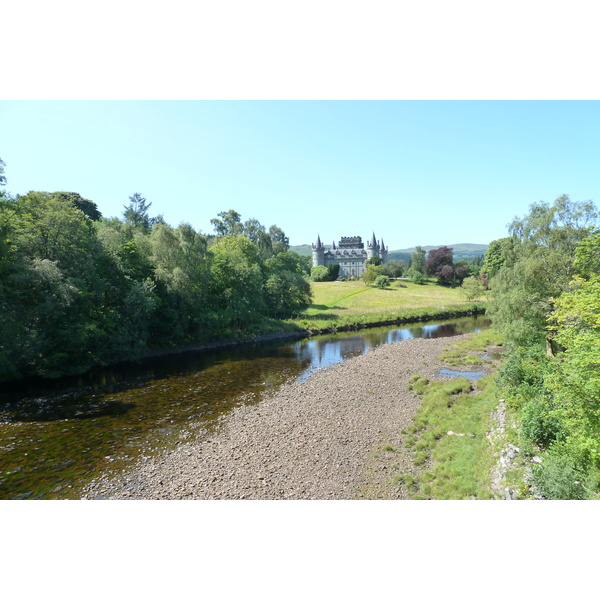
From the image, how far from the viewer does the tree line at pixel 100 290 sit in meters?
17.2

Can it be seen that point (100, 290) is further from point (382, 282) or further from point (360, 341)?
point (382, 282)

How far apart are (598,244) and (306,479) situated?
39.7ft

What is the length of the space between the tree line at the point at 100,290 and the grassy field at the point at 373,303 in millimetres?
9194

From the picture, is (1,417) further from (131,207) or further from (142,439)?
(131,207)

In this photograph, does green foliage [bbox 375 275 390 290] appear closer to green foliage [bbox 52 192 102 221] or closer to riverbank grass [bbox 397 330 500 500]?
riverbank grass [bbox 397 330 500 500]

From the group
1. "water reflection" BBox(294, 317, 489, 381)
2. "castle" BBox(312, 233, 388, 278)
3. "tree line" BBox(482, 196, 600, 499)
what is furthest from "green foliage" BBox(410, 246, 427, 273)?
"tree line" BBox(482, 196, 600, 499)

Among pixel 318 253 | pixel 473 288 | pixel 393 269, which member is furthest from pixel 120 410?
pixel 318 253

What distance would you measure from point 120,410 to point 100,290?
9.59 meters

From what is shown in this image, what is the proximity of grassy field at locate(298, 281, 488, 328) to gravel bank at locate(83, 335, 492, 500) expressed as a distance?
22027 mm

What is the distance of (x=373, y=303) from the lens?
50438 millimetres

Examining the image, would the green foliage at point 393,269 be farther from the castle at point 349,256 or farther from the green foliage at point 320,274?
the castle at point 349,256

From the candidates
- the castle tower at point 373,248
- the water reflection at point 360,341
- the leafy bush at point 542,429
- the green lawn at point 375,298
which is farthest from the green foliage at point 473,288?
the castle tower at point 373,248

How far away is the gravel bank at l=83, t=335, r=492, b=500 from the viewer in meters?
9.19

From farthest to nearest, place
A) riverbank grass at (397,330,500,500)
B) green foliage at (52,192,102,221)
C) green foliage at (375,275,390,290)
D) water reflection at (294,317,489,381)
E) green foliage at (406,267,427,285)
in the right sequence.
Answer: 1. green foliage at (406,267,427,285)
2. green foliage at (375,275,390,290)
3. green foliage at (52,192,102,221)
4. water reflection at (294,317,489,381)
5. riverbank grass at (397,330,500,500)
